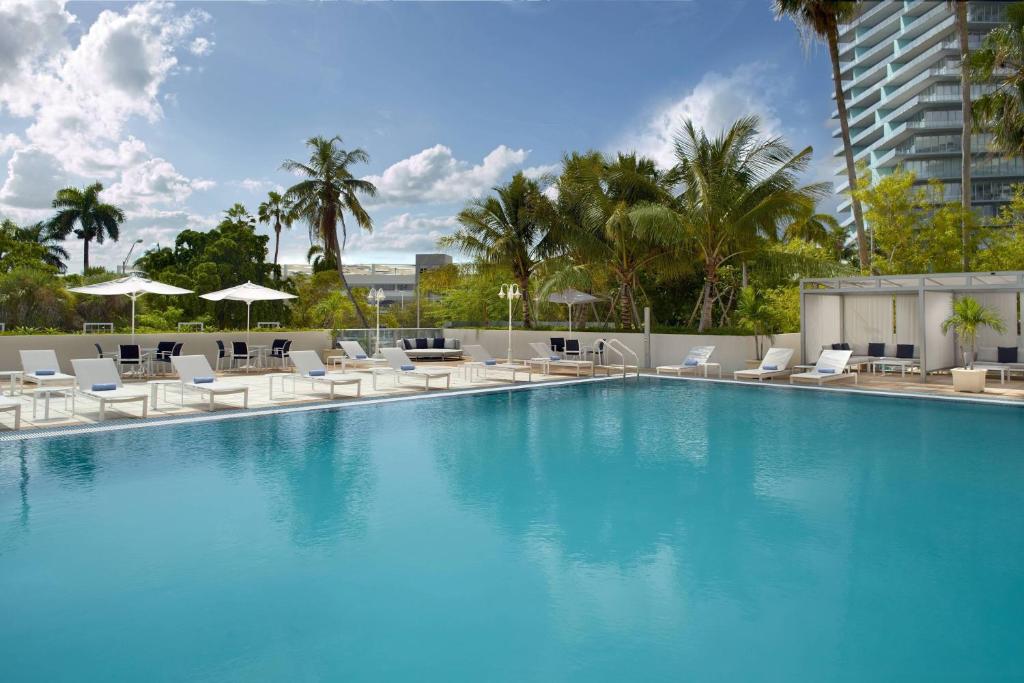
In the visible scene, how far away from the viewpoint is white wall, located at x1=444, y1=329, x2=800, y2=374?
18.1m

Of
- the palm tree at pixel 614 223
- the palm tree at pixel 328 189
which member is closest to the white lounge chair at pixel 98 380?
the palm tree at pixel 614 223

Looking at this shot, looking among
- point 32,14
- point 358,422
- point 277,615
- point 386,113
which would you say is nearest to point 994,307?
point 358,422

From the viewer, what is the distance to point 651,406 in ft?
42.1

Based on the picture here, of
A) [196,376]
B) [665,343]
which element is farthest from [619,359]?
[196,376]

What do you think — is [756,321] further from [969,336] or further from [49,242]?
[49,242]

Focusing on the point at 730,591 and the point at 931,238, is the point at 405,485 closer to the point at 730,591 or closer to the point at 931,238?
the point at 730,591

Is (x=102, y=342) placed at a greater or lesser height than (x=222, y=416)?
greater

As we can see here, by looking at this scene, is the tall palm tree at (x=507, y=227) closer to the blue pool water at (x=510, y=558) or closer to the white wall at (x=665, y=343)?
the white wall at (x=665, y=343)

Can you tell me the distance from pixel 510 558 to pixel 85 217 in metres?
52.5

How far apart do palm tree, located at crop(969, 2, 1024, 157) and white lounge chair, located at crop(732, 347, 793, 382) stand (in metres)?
8.42

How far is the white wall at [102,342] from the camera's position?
15.4 metres

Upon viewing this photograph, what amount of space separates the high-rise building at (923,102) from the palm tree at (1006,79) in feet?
128

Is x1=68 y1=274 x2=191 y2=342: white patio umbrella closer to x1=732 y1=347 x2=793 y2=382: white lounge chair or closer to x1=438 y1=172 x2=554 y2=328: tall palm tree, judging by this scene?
x1=438 y1=172 x2=554 y2=328: tall palm tree

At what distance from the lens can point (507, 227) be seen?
904 inches
